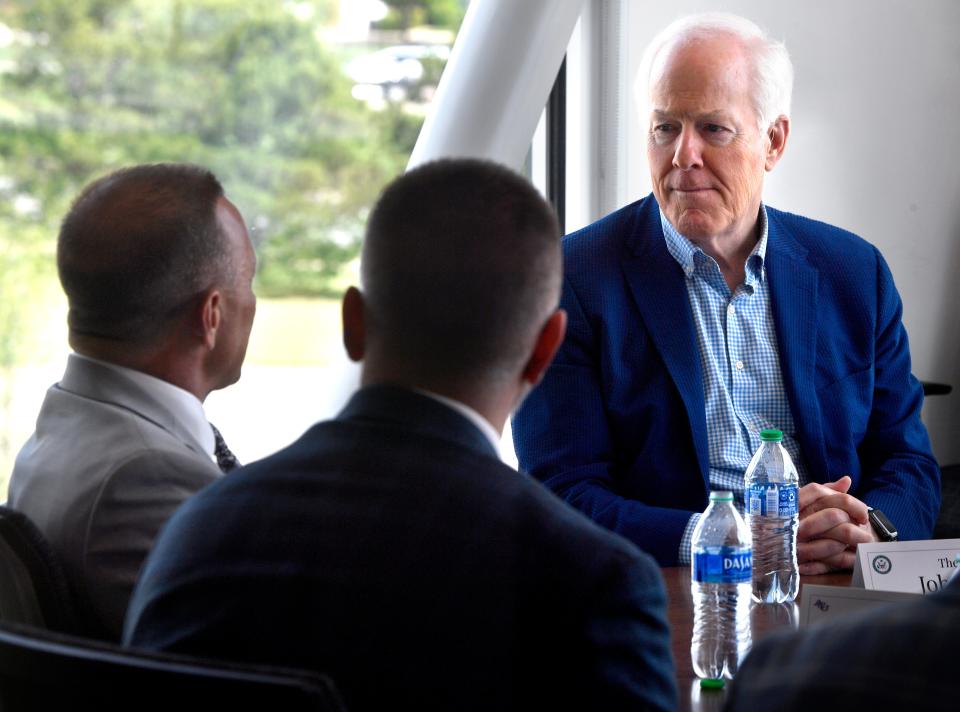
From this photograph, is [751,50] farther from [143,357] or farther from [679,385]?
[143,357]

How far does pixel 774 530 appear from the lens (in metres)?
1.91

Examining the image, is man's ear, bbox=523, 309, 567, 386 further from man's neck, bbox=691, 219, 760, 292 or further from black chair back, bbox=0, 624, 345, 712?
man's neck, bbox=691, 219, 760, 292

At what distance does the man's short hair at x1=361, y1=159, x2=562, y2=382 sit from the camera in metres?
1.16

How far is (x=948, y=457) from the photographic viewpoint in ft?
14.8

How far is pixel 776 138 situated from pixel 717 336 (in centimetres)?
52

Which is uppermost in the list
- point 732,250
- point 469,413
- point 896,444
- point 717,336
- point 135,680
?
point 469,413

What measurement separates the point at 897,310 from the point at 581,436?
0.79 meters

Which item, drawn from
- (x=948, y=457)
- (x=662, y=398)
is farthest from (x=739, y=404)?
(x=948, y=457)

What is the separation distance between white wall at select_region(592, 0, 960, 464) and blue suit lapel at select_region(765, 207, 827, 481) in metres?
1.58

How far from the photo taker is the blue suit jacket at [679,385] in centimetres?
230

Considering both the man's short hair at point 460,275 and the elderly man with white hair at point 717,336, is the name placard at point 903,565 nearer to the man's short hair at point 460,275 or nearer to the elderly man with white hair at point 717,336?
the elderly man with white hair at point 717,336

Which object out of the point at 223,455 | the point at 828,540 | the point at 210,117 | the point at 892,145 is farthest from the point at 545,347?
the point at 892,145

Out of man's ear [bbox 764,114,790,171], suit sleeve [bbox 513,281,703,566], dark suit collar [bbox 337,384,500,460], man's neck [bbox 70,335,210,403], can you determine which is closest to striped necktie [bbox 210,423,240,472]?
man's neck [bbox 70,335,210,403]

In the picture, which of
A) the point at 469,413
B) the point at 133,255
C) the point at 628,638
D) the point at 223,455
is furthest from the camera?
the point at 223,455
